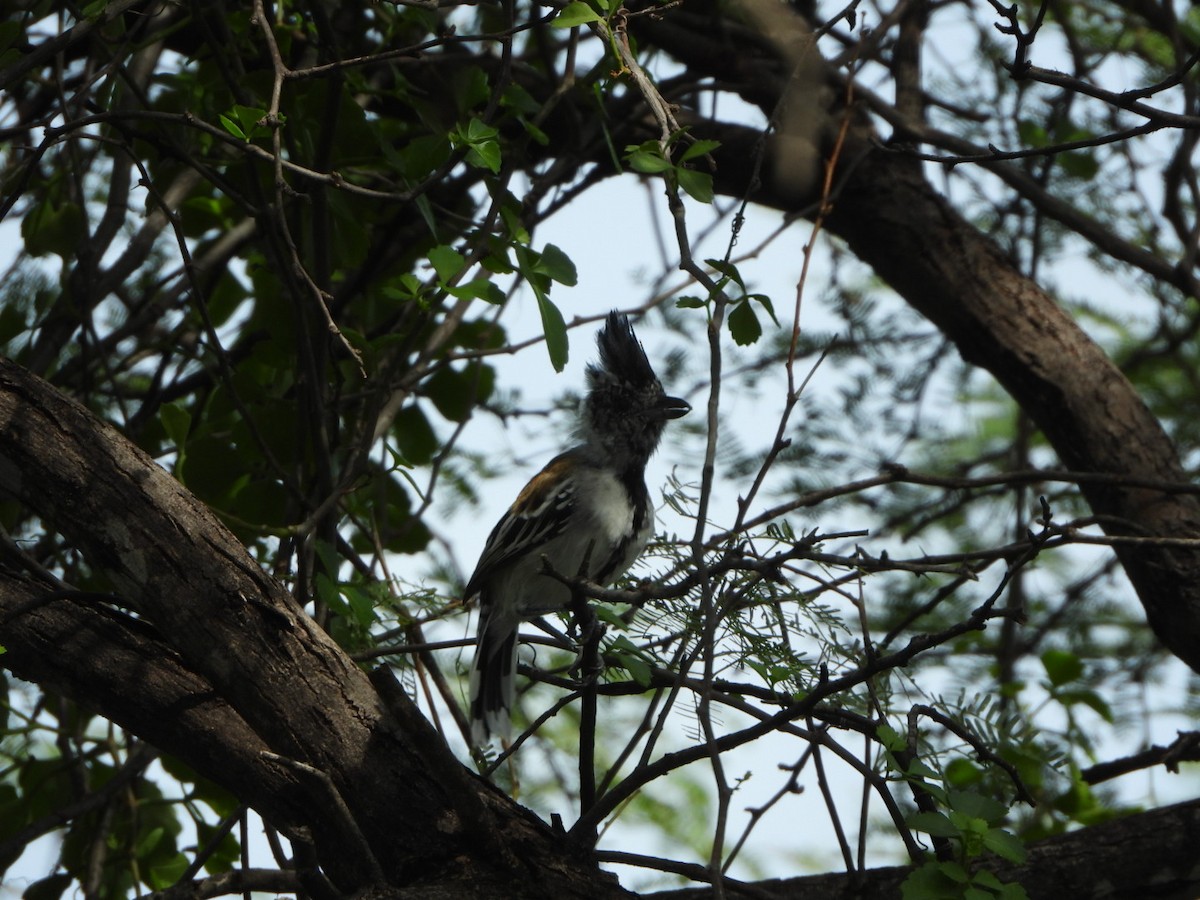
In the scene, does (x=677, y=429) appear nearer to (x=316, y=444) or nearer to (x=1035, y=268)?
(x=1035, y=268)

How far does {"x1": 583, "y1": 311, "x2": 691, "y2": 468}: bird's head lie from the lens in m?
4.62

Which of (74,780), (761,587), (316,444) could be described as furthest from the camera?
(74,780)

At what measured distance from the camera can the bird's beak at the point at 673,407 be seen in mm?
4570

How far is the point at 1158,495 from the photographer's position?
13.3ft

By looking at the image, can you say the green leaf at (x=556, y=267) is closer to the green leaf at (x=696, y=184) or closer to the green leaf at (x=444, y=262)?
the green leaf at (x=444, y=262)

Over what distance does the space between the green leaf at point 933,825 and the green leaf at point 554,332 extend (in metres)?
1.15

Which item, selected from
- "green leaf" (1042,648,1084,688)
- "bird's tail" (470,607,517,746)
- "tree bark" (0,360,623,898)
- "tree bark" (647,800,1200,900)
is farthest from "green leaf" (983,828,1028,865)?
"bird's tail" (470,607,517,746)

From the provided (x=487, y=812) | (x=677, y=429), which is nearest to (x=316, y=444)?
(x=487, y=812)

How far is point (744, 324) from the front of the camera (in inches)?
109

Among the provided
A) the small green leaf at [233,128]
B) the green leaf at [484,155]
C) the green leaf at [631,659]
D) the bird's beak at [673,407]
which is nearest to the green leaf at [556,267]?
the green leaf at [484,155]

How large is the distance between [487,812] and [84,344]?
195 centimetres

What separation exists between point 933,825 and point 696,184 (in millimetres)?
1327

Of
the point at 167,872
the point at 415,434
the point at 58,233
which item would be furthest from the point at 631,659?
the point at 58,233

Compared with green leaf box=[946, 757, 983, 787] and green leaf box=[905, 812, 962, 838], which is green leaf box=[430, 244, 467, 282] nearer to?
green leaf box=[905, 812, 962, 838]
